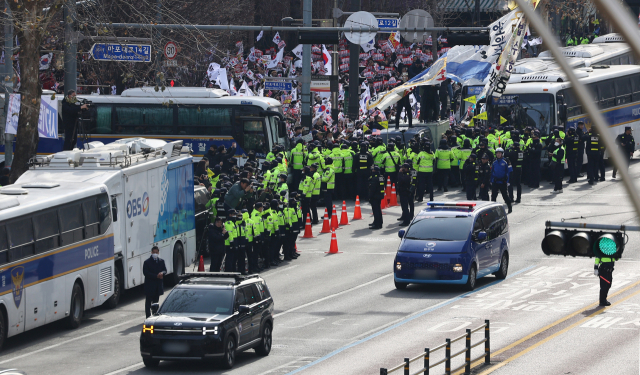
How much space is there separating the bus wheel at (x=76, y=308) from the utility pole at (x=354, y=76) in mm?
19770

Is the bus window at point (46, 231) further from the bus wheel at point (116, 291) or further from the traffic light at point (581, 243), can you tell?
the traffic light at point (581, 243)

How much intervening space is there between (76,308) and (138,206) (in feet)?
10.6

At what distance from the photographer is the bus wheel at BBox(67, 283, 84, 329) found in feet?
61.4

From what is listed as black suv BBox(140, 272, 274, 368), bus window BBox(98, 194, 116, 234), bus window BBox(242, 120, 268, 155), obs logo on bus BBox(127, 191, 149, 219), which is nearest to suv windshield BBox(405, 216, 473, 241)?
A: black suv BBox(140, 272, 274, 368)

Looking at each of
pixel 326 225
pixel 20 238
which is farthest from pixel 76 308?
pixel 326 225

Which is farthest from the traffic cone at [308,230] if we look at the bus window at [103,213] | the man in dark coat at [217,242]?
the bus window at [103,213]

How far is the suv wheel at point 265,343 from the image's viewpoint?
1623 cm

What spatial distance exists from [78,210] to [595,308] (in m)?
10.2

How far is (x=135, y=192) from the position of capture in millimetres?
21375

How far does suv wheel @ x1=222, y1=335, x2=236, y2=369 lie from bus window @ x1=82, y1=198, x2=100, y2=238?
530cm

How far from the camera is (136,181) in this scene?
21438mm

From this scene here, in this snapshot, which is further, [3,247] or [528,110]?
[528,110]

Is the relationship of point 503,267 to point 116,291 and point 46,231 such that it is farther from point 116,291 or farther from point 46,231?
point 46,231

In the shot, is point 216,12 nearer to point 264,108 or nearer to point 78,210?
point 264,108
